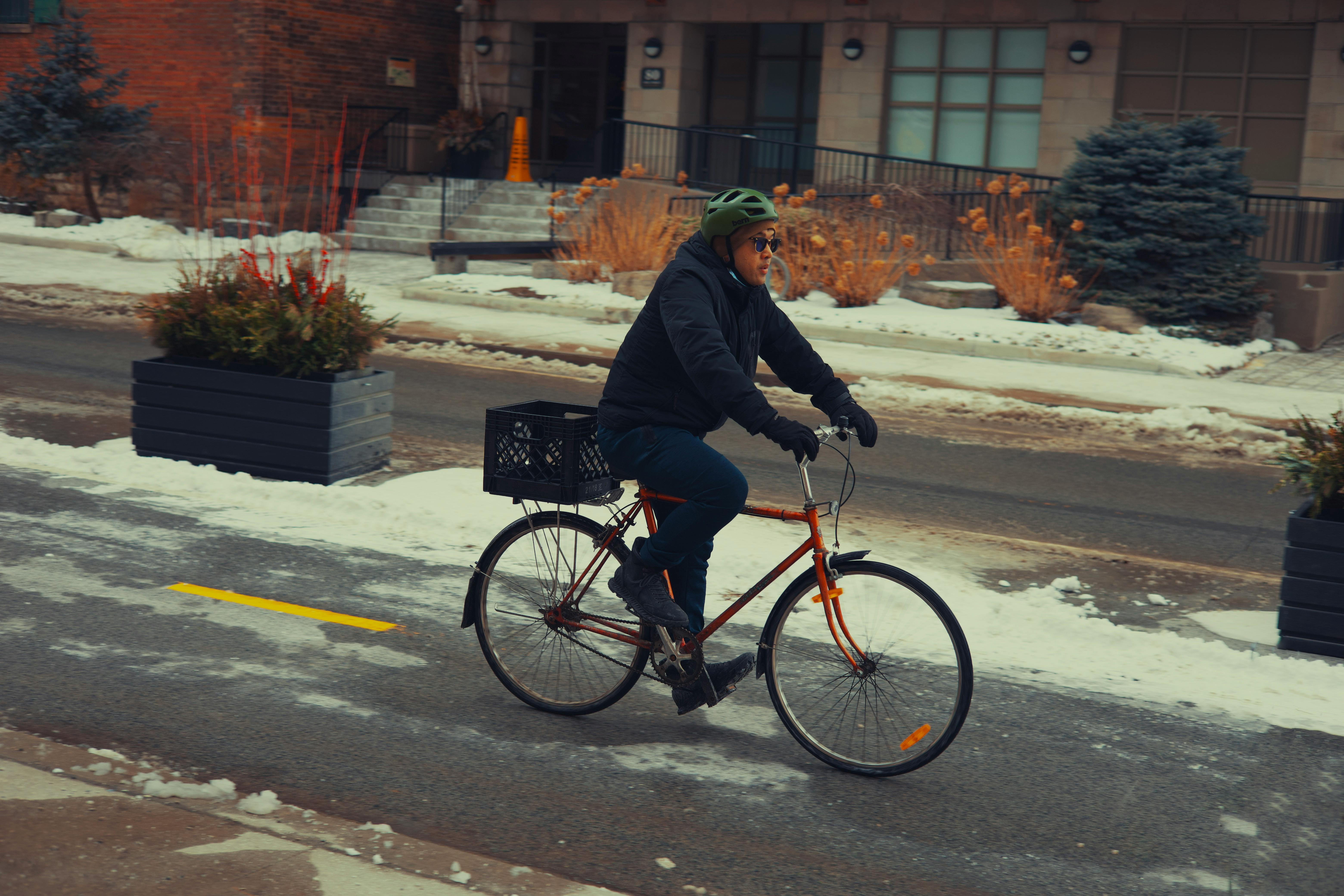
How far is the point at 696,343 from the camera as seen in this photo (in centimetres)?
428

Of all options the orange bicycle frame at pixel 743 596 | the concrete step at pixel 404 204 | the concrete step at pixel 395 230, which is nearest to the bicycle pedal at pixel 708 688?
the orange bicycle frame at pixel 743 596

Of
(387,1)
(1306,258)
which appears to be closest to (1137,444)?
Result: (1306,258)

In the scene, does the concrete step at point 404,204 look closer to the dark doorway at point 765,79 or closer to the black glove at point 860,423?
the dark doorway at point 765,79

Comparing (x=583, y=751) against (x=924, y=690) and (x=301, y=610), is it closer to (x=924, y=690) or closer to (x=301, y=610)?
(x=924, y=690)

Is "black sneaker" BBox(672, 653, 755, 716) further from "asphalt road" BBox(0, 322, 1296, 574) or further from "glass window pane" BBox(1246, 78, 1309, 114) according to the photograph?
"glass window pane" BBox(1246, 78, 1309, 114)

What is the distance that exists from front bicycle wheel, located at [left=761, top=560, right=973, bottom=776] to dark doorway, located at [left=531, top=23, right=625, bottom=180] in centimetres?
2646

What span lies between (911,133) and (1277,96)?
20.4ft

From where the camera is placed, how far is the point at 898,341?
54.4ft

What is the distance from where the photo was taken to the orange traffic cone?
90.8ft

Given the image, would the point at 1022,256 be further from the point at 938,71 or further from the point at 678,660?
Result: the point at 678,660

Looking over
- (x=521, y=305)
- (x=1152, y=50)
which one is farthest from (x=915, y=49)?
(x=521, y=305)

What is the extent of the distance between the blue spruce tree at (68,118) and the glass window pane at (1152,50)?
18745mm

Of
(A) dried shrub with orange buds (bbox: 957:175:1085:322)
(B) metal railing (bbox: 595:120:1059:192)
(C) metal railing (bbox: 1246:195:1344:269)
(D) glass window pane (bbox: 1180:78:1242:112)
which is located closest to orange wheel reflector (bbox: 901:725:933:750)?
(A) dried shrub with orange buds (bbox: 957:175:1085:322)

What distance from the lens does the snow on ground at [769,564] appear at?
5.48m
